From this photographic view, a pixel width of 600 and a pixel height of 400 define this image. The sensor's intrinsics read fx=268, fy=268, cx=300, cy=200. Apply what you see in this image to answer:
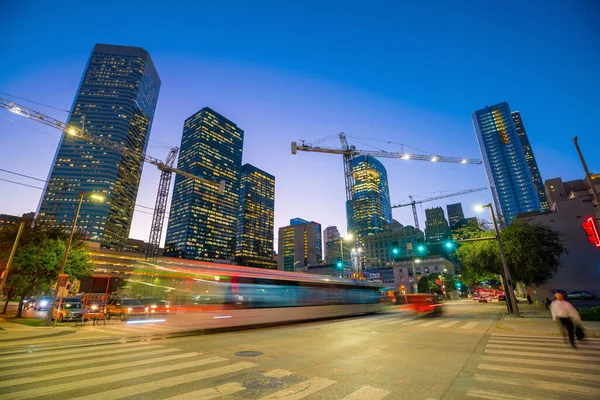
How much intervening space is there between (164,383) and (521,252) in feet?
109

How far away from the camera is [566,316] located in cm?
973

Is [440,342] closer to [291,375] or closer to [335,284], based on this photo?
[291,375]

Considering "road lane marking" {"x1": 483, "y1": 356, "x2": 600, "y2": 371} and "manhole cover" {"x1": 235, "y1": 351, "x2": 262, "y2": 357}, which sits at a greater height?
"road lane marking" {"x1": 483, "y1": 356, "x2": 600, "y2": 371}

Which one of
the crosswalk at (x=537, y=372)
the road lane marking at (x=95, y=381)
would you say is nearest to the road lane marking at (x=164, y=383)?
the road lane marking at (x=95, y=381)

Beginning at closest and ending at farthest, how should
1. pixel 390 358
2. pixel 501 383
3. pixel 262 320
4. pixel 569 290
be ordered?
pixel 501 383 → pixel 390 358 → pixel 262 320 → pixel 569 290

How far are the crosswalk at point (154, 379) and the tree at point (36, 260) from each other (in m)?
21.0

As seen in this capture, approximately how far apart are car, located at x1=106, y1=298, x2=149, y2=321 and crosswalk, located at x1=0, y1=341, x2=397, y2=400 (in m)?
13.1

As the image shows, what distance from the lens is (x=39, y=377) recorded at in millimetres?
6293

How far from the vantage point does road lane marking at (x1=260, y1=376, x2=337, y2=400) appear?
16.9 feet

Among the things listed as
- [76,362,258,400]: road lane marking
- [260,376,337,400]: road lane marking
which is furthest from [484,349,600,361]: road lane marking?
[76,362,258,400]: road lane marking

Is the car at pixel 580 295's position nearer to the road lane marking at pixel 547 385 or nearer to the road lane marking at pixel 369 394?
the road lane marking at pixel 547 385

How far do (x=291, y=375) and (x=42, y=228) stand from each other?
34.3m

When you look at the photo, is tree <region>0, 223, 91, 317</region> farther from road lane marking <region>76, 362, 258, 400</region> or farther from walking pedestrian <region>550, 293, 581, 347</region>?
walking pedestrian <region>550, 293, 581, 347</region>

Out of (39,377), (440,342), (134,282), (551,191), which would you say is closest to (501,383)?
(440,342)
